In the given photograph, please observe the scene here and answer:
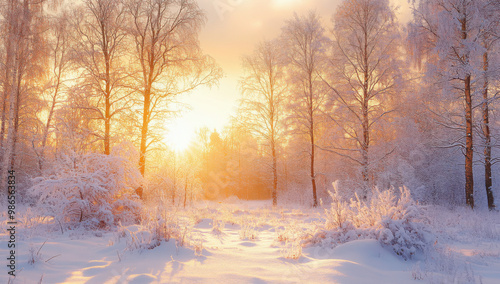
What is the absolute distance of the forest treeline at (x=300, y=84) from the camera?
9648 millimetres

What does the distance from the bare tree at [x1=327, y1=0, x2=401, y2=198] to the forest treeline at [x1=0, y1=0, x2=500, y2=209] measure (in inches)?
2.3

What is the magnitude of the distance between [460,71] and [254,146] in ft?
38.0

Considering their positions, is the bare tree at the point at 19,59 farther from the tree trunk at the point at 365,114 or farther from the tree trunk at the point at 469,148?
the tree trunk at the point at 469,148

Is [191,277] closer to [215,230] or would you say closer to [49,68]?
[215,230]

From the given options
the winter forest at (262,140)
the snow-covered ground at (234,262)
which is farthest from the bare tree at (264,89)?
the snow-covered ground at (234,262)

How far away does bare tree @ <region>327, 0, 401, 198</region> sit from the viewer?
11609 mm

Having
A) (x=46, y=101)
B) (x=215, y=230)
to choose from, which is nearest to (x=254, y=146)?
(x=215, y=230)

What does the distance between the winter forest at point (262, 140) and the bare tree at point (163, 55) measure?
0.22ft

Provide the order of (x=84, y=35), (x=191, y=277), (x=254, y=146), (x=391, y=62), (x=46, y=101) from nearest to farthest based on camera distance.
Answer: (x=191, y=277) → (x=84, y=35) → (x=391, y=62) → (x=46, y=101) → (x=254, y=146)

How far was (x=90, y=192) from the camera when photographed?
6125 mm

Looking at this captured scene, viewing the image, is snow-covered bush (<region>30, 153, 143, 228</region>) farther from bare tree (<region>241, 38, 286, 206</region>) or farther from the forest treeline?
bare tree (<region>241, 38, 286, 206</region>)

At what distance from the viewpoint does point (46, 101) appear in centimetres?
1358

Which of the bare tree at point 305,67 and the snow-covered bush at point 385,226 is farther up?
the bare tree at point 305,67

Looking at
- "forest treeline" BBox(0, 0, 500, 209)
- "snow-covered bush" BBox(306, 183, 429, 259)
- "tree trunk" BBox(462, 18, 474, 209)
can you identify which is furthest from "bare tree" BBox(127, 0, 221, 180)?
"tree trunk" BBox(462, 18, 474, 209)
